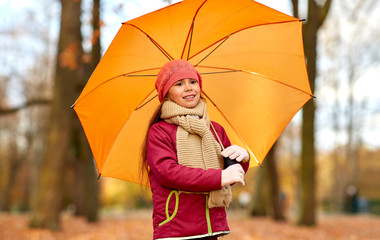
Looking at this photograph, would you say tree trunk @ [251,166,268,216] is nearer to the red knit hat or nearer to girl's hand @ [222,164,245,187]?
the red knit hat

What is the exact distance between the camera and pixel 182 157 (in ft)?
7.57

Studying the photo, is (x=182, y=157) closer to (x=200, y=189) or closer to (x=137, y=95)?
(x=200, y=189)

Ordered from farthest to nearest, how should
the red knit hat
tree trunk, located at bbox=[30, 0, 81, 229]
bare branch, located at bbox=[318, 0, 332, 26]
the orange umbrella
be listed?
bare branch, located at bbox=[318, 0, 332, 26] → tree trunk, located at bbox=[30, 0, 81, 229] → the orange umbrella → the red knit hat

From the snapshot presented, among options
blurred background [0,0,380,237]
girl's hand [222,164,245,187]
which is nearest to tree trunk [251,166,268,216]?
blurred background [0,0,380,237]

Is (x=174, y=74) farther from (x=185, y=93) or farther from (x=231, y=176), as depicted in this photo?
(x=231, y=176)

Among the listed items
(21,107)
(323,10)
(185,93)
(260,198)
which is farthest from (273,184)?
(185,93)

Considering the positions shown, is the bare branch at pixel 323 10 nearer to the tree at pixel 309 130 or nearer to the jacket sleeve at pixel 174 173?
the tree at pixel 309 130

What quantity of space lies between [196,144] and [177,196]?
13.0 inches

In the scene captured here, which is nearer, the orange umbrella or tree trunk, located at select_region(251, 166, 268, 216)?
the orange umbrella

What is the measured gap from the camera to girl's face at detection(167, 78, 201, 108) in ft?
8.39

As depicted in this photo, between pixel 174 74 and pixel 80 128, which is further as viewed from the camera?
pixel 80 128

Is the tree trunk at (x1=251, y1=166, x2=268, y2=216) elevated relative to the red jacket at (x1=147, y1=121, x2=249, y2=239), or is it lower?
lower

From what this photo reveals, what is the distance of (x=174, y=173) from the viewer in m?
2.18

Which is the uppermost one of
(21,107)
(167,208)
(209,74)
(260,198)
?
(21,107)
